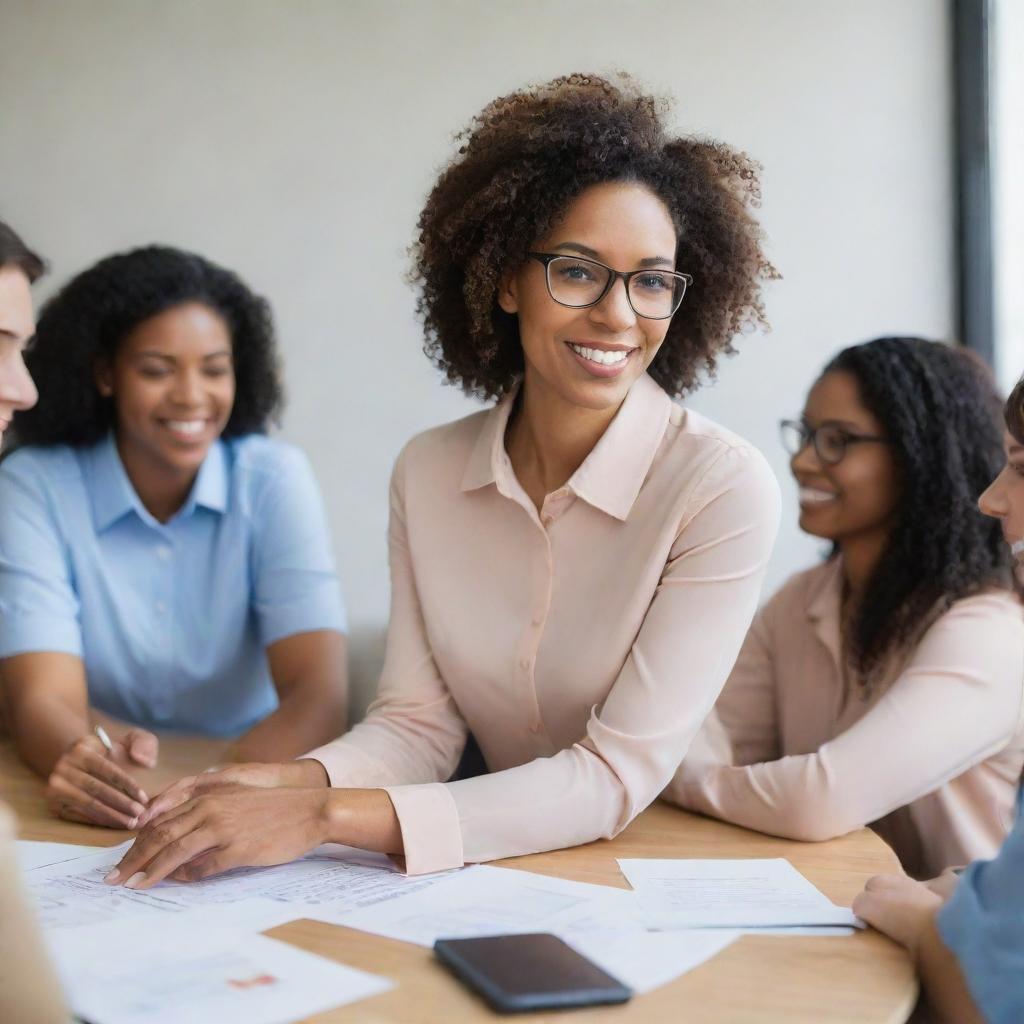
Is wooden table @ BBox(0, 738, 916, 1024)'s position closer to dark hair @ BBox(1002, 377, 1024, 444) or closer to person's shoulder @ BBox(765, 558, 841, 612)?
dark hair @ BBox(1002, 377, 1024, 444)

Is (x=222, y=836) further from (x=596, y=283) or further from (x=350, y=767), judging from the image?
(x=596, y=283)

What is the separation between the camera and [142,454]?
2.49 m

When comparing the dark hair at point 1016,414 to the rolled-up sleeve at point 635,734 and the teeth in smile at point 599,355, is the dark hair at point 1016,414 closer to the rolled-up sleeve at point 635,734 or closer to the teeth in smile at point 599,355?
the rolled-up sleeve at point 635,734

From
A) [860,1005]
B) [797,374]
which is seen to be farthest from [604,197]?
[797,374]

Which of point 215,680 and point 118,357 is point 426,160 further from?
point 215,680

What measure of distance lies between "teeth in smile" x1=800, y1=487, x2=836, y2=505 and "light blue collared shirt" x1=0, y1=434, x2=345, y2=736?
0.94 meters

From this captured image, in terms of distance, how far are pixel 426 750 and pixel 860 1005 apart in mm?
849

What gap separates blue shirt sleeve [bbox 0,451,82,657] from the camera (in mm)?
2213

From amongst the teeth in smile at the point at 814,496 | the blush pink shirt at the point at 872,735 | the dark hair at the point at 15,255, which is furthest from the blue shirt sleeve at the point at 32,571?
the teeth in smile at the point at 814,496

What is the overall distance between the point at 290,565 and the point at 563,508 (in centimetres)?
85

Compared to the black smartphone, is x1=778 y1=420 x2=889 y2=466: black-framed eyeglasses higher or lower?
higher

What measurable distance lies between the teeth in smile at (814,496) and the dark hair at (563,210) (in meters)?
0.27

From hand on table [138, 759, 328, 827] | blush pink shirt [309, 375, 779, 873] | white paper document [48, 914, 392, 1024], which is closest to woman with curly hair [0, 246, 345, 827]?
blush pink shirt [309, 375, 779, 873]

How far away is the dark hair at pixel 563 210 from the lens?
174cm
